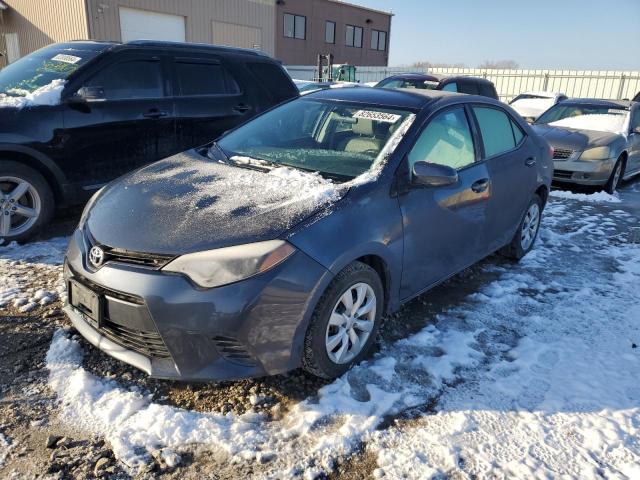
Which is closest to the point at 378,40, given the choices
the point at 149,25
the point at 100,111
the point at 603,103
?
the point at 149,25

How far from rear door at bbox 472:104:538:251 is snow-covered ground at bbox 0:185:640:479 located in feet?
2.53

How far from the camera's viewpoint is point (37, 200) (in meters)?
4.58

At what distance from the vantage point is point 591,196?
794 centimetres

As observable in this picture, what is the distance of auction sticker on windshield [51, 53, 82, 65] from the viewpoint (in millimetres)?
5016

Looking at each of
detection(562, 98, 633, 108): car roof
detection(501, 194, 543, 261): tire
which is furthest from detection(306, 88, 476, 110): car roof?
detection(562, 98, 633, 108): car roof

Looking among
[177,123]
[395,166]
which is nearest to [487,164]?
[395,166]

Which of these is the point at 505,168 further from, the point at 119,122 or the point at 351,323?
the point at 119,122

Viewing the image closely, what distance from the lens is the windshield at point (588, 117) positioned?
8867 millimetres

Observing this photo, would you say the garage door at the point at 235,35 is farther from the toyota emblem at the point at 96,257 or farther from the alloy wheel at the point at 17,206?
the toyota emblem at the point at 96,257

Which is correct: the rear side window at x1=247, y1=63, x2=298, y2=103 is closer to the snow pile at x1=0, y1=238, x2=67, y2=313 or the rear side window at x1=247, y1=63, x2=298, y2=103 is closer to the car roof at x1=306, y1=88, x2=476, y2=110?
the car roof at x1=306, y1=88, x2=476, y2=110

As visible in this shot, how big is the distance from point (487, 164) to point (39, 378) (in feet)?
11.1

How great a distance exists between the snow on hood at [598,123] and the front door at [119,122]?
7127 millimetres

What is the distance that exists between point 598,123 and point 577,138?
41.1 inches

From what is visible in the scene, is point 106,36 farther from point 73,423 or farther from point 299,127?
point 73,423
